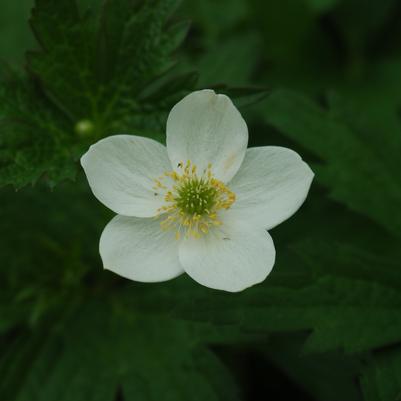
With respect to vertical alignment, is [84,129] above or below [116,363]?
above

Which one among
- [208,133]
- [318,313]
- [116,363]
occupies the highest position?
[208,133]

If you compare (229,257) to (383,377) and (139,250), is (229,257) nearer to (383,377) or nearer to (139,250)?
(139,250)

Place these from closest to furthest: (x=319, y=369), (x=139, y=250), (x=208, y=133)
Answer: (x=139, y=250) → (x=208, y=133) → (x=319, y=369)

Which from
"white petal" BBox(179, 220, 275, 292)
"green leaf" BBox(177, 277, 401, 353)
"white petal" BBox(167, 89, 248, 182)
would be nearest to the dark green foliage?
"green leaf" BBox(177, 277, 401, 353)

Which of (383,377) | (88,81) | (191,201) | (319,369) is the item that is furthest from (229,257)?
(319,369)

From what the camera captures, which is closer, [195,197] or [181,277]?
[195,197]

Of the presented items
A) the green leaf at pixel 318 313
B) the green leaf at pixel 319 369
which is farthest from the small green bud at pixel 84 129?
the green leaf at pixel 319 369
